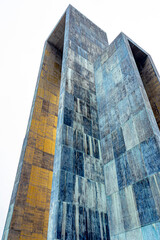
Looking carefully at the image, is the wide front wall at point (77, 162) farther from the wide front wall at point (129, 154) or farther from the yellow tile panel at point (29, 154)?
the yellow tile panel at point (29, 154)

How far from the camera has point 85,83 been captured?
14.2m

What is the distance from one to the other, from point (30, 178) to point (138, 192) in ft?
27.0

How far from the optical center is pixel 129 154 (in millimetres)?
9461

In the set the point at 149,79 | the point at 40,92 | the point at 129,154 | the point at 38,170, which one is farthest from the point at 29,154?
the point at 149,79

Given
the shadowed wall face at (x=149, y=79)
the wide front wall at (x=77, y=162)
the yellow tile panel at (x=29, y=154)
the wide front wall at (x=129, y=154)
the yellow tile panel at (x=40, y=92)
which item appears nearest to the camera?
the wide front wall at (x=129, y=154)

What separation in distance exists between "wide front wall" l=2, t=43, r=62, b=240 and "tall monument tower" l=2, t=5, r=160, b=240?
6cm

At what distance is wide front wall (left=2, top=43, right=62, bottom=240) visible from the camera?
12.1m

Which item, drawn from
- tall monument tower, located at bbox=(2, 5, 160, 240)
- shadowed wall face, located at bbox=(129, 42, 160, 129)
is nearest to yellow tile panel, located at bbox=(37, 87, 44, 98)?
tall monument tower, located at bbox=(2, 5, 160, 240)

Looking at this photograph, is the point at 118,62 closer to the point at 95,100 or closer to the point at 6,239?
the point at 95,100

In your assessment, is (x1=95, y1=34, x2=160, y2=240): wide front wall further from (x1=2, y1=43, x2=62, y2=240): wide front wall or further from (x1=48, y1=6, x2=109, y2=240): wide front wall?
(x1=2, y1=43, x2=62, y2=240): wide front wall

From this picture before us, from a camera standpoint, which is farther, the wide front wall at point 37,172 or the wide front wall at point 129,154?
the wide front wall at point 37,172

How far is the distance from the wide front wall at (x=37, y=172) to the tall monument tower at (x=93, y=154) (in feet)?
0.19

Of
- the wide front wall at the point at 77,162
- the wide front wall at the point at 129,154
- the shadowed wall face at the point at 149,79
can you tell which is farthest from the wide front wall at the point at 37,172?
the shadowed wall face at the point at 149,79

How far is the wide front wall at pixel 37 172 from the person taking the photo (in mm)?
12094
